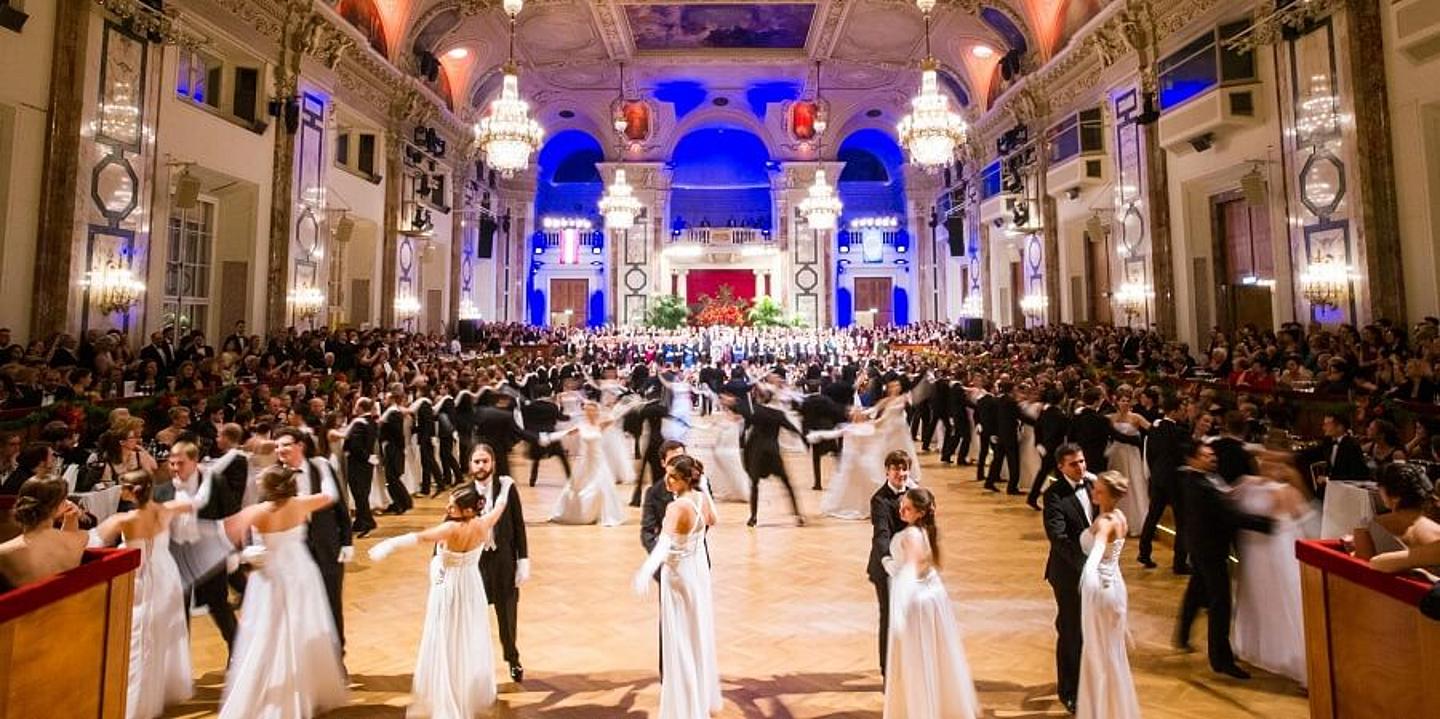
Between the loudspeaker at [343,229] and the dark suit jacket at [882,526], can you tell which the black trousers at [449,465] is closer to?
the dark suit jacket at [882,526]

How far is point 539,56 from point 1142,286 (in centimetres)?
1737

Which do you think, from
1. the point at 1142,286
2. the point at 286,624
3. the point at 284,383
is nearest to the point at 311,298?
the point at 284,383

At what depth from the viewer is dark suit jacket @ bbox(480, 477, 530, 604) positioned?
13.1 feet

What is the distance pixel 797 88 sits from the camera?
81.1 ft

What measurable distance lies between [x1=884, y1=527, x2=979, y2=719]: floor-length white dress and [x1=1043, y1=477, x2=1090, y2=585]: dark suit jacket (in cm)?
68

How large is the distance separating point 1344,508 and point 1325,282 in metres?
6.82

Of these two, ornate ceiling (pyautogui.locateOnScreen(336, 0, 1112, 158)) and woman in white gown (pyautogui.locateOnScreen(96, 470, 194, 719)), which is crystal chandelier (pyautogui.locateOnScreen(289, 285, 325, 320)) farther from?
woman in white gown (pyautogui.locateOnScreen(96, 470, 194, 719))

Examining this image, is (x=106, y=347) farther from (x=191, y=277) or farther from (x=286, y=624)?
(x=286, y=624)

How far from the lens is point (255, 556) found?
10.6ft

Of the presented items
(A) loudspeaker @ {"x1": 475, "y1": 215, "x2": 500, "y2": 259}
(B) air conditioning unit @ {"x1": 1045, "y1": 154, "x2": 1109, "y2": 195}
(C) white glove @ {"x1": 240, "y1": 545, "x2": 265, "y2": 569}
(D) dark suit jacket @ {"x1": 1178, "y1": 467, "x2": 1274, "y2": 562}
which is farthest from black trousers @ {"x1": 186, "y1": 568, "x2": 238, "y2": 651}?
(A) loudspeaker @ {"x1": 475, "y1": 215, "x2": 500, "y2": 259}

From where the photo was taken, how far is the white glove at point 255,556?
324cm

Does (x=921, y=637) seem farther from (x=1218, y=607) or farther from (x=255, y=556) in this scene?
(x=255, y=556)

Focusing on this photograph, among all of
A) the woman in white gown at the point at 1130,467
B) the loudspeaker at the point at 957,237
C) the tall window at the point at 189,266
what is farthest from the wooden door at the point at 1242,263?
the tall window at the point at 189,266

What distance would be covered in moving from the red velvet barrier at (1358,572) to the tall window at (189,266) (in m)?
13.7
